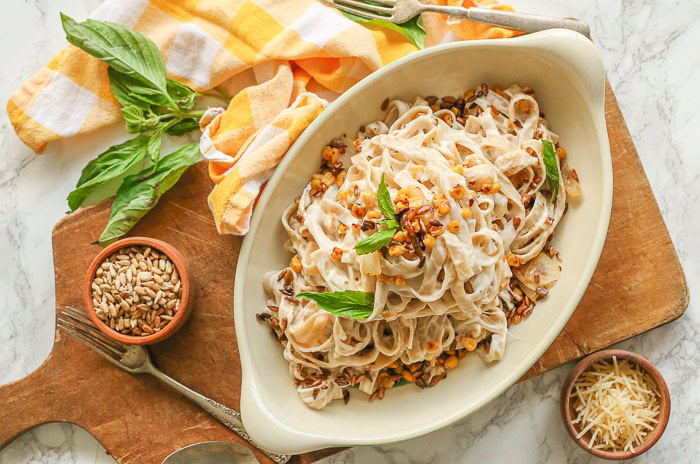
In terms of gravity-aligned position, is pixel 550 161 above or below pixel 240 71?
below

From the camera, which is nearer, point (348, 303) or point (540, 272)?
point (348, 303)

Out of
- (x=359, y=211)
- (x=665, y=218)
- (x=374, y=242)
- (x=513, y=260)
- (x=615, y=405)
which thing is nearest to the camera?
(x=374, y=242)

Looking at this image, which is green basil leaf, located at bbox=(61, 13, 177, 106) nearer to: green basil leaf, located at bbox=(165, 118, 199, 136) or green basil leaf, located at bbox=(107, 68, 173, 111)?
green basil leaf, located at bbox=(107, 68, 173, 111)

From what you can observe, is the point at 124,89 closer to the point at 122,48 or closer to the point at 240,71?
the point at 122,48

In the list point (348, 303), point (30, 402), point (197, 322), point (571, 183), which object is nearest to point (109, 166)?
point (197, 322)

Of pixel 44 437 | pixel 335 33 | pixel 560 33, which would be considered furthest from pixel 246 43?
pixel 44 437

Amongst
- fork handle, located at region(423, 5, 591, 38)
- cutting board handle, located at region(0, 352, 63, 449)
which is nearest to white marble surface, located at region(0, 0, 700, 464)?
cutting board handle, located at region(0, 352, 63, 449)

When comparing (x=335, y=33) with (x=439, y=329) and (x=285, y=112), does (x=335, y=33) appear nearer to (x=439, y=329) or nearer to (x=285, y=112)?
(x=285, y=112)

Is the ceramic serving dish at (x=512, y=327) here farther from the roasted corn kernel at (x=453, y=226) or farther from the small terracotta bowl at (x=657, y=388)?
the roasted corn kernel at (x=453, y=226)
